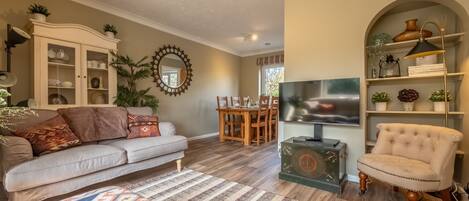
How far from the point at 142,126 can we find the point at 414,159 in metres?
3.02

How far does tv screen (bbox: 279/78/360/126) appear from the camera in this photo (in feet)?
7.27

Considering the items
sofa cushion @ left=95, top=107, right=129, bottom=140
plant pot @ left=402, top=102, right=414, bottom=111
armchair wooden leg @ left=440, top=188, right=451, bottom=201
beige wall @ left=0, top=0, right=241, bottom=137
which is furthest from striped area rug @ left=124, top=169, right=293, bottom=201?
beige wall @ left=0, top=0, right=241, bottom=137

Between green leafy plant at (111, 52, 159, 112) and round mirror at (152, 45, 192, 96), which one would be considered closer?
green leafy plant at (111, 52, 159, 112)

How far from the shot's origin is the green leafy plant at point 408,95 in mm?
2242

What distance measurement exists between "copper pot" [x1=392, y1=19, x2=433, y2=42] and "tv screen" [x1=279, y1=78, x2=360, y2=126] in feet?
2.31

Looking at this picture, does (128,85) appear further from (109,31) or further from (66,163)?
(66,163)

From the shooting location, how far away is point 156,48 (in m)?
4.13

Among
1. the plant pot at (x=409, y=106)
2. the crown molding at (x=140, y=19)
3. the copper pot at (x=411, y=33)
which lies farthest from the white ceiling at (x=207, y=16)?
the plant pot at (x=409, y=106)

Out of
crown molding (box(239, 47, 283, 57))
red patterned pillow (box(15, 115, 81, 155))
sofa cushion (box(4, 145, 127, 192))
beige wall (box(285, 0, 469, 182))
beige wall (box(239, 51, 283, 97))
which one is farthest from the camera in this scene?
beige wall (box(239, 51, 283, 97))

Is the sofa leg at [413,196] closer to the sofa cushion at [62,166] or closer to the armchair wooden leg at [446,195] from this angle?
the armchair wooden leg at [446,195]

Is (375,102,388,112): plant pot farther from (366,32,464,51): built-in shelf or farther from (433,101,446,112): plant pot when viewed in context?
(366,32,464,51): built-in shelf

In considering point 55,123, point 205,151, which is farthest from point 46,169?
point 205,151

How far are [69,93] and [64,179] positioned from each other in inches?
58.1

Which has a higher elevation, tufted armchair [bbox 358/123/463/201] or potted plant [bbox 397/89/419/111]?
potted plant [bbox 397/89/419/111]
